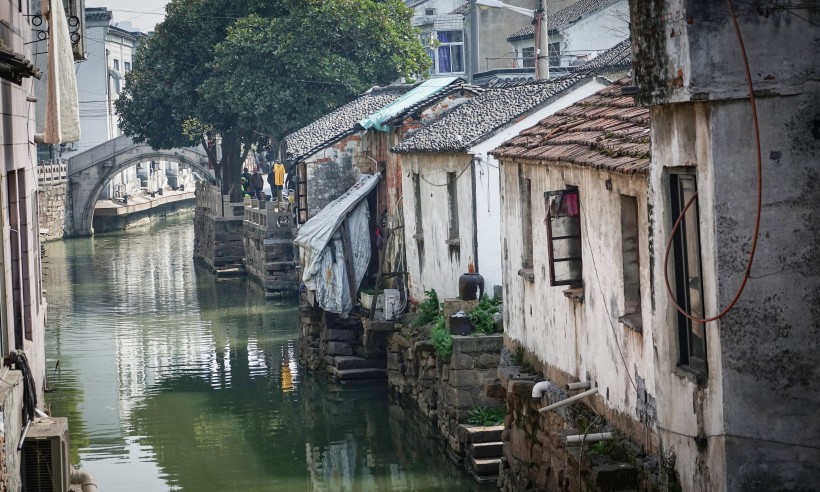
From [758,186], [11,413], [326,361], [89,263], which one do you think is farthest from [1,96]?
[89,263]

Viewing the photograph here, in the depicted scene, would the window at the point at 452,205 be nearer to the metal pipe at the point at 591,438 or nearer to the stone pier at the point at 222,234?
the metal pipe at the point at 591,438

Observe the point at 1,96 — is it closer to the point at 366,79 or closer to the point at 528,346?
the point at 528,346

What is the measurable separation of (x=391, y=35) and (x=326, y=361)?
712 inches

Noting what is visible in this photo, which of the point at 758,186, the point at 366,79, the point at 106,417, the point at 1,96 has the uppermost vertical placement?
the point at 366,79

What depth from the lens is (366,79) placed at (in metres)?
41.2

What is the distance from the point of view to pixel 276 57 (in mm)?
40562

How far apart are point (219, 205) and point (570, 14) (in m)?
13.2

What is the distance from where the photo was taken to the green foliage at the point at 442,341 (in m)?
18.5

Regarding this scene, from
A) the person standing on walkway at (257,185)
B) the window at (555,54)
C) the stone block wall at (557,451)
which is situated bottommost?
the stone block wall at (557,451)

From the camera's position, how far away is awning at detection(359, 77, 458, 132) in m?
25.4

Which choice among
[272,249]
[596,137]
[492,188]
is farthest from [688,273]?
[272,249]

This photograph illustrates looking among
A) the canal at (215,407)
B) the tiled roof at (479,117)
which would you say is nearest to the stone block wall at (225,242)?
the canal at (215,407)

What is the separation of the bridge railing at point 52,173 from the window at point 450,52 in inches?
622

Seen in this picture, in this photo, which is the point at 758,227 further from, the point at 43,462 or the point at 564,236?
the point at 43,462
